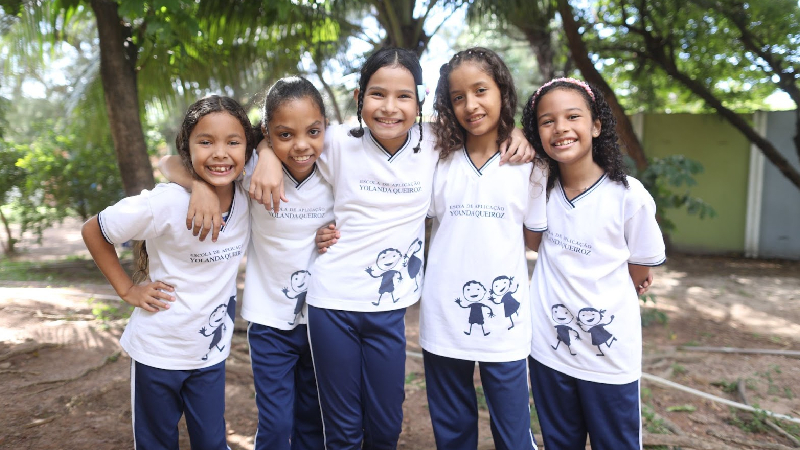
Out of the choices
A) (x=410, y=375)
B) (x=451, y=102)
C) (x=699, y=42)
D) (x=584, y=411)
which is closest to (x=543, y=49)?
(x=699, y=42)

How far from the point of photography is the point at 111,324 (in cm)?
389

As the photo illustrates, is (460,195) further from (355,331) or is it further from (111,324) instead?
(111,324)

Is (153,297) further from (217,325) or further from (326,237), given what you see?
(326,237)

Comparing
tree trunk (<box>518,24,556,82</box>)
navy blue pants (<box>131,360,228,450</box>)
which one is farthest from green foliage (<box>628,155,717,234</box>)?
tree trunk (<box>518,24,556,82</box>)

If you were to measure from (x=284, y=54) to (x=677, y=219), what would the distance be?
20.2ft

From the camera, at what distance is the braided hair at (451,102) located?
6.68 ft

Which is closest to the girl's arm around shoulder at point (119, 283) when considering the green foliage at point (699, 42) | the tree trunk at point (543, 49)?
the green foliage at point (699, 42)

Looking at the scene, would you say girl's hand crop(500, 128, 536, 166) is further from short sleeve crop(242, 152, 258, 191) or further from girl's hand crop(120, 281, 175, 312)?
girl's hand crop(120, 281, 175, 312)

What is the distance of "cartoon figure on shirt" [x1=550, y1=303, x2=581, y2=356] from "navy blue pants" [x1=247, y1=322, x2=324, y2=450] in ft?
3.06

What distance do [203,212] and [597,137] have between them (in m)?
1.39

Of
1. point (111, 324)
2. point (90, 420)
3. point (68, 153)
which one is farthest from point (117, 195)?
point (90, 420)

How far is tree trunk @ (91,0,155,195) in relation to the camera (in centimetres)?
357

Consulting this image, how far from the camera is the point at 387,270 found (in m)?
2.05

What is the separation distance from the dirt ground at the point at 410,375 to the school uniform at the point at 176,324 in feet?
2.80
